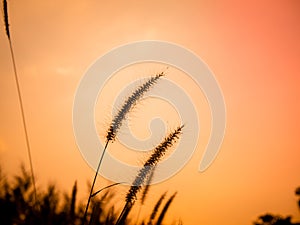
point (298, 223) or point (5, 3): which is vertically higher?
point (5, 3)

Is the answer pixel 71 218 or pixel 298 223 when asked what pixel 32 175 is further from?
pixel 298 223

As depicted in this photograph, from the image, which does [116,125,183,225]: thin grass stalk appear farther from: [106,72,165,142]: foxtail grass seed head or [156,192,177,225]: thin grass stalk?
[156,192,177,225]: thin grass stalk

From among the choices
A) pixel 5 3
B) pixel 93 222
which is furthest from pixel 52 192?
pixel 5 3

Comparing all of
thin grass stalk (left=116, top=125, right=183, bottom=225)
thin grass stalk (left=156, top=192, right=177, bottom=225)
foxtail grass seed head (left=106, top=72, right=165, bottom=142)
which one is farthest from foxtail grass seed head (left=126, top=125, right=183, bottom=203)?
thin grass stalk (left=156, top=192, right=177, bottom=225)

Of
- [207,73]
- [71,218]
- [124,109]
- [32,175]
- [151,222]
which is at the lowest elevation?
[151,222]

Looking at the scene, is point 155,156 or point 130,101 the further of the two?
point 130,101

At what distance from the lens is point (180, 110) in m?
5.52

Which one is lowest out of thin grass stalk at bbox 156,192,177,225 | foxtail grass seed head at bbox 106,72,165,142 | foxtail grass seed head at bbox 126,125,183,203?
thin grass stalk at bbox 156,192,177,225

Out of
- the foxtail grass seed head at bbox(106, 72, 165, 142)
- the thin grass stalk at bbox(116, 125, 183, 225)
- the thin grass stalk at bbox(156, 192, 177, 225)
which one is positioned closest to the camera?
the thin grass stalk at bbox(116, 125, 183, 225)

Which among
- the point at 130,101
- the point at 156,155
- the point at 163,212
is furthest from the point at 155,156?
the point at 163,212

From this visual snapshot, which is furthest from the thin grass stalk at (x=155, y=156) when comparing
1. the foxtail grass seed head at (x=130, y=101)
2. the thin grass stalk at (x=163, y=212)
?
the thin grass stalk at (x=163, y=212)

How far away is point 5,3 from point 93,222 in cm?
388

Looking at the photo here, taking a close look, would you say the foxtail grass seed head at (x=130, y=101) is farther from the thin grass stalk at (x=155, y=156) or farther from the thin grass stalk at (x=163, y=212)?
the thin grass stalk at (x=163, y=212)

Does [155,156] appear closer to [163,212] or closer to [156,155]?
[156,155]
